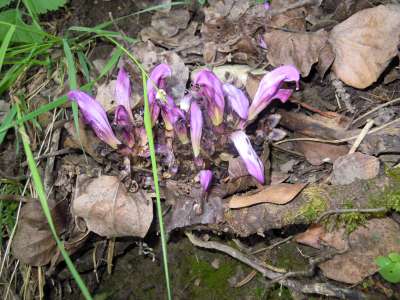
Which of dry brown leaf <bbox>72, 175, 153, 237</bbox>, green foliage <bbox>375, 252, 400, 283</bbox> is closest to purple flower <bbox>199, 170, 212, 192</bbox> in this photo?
dry brown leaf <bbox>72, 175, 153, 237</bbox>

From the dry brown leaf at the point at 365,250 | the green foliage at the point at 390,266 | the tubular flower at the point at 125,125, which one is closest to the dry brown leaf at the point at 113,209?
the tubular flower at the point at 125,125

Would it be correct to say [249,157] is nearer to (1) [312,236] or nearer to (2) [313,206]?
(2) [313,206]

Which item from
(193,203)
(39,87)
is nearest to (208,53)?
(193,203)

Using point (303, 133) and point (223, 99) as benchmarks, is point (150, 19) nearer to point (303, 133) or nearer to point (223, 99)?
point (223, 99)

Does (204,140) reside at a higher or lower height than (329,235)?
higher

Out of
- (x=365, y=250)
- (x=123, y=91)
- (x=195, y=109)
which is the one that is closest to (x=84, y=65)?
(x=123, y=91)

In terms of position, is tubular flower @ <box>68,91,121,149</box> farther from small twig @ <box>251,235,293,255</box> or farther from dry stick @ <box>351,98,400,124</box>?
dry stick @ <box>351,98,400,124</box>
